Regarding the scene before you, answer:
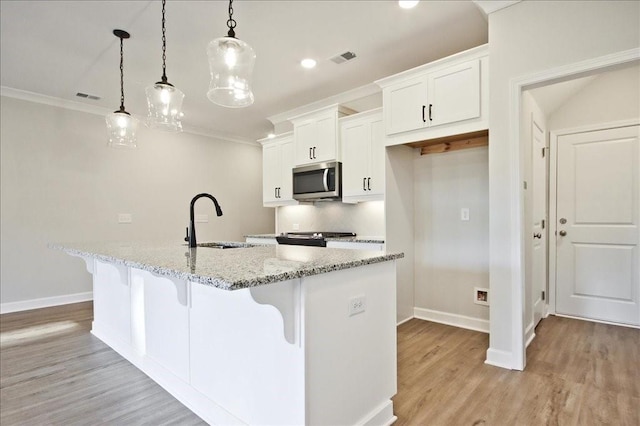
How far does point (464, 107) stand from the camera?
2.73m

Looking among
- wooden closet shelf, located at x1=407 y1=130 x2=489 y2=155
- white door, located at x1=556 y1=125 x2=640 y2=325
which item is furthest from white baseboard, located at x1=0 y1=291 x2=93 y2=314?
white door, located at x1=556 y1=125 x2=640 y2=325

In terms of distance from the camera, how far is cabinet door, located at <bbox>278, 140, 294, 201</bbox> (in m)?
4.56

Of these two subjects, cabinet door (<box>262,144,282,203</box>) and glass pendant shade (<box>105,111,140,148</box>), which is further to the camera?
cabinet door (<box>262,144,282,203</box>)

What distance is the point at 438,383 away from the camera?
7.14 feet

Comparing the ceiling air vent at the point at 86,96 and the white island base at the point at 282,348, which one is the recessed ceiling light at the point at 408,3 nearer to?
the white island base at the point at 282,348

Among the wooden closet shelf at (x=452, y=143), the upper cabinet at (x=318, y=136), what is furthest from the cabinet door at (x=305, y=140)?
the wooden closet shelf at (x=452, y=143)

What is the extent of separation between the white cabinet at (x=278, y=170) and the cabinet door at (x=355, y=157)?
3.10 feet

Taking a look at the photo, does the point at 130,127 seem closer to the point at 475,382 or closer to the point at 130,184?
the point at 130,184

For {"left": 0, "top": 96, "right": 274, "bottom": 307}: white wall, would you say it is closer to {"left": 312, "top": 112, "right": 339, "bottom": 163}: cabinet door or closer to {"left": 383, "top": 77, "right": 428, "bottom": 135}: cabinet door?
{"left": 312, "top": 112, "right": 339, "bottom": 163}: cabinet door

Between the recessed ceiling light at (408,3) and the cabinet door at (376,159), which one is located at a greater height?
the recessed ceiling light at (408,3)

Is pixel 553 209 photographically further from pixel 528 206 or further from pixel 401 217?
pixel 401 217

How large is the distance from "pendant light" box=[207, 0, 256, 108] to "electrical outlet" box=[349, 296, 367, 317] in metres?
1.39

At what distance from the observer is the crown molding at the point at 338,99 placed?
12.9 ft

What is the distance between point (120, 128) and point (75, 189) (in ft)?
6.87
